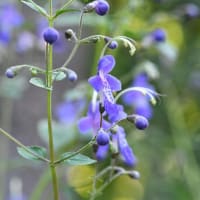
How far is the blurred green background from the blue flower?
0.59 m

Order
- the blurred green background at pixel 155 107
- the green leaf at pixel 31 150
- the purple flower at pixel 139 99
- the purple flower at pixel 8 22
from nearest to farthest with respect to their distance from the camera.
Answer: the green leaf at pixel 31 150
the purple flower at pixel 139 99
the blurred green background at pixel 155 107
the purple flower at pixel 8 22

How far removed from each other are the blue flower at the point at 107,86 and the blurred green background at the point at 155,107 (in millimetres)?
593

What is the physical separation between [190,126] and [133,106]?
0.87 metres

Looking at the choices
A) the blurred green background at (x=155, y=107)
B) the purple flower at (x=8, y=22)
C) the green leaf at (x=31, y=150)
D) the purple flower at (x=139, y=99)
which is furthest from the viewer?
the purple flower at (x=8, y=22)

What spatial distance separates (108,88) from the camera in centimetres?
110

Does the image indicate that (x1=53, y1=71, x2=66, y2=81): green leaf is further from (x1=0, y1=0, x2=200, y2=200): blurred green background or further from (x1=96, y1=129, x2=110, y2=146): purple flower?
(x1=0, y1=0, x2=200, y2=200): blurred green background

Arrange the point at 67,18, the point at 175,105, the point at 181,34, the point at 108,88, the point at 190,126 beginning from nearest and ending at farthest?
the point at 108,88, the point at 67,18, the point at 175,105, the point at 190,126, the point at 181,34

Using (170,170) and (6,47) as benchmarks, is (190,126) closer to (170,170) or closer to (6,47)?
(170,170)

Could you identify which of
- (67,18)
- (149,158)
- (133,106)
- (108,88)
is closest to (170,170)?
(149,158)

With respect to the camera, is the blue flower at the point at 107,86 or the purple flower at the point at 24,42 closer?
the blue flower at the point at 107,86

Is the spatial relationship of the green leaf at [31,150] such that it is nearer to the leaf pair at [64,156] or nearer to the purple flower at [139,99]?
the leaf pair at [64,156]

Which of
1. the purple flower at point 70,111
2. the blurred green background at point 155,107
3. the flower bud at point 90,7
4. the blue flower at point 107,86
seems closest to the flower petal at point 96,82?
the blue flower at point 107,86

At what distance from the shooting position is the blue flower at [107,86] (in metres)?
1.08

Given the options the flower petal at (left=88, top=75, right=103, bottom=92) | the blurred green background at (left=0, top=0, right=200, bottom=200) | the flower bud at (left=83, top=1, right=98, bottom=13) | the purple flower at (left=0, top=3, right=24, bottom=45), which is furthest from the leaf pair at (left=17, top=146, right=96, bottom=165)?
the purple flower at (left=0, top=3, right=24, bottom=45)
